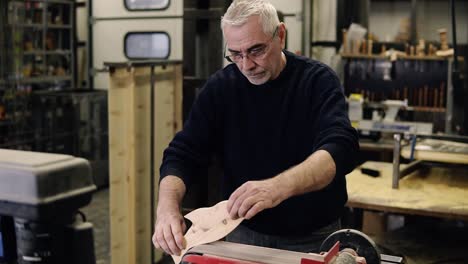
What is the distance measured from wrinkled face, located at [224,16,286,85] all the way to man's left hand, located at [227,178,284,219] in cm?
45

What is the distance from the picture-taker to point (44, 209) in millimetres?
727

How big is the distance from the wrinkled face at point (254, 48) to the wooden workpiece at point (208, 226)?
46 centimetres

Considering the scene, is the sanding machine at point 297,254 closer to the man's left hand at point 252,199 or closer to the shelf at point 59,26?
the man's left hand at point 252,199

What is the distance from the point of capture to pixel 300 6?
5.64m

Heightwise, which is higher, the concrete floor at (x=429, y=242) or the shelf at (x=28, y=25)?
the shelf at (x=28, y=25)

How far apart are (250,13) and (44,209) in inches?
42.5

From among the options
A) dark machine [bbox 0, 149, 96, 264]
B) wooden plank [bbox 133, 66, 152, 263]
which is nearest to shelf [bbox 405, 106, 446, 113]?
wooden plank [bbox 133, 66, 152, 263]

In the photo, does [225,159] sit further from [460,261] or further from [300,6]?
[300,6]

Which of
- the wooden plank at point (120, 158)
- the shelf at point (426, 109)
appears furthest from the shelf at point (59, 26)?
the shelf at point (426, 109)

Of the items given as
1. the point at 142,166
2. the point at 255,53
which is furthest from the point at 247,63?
the point at 142,166

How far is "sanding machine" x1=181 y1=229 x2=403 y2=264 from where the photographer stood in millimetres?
1339

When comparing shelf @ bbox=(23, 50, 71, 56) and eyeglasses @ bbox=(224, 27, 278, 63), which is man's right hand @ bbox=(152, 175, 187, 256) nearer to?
eyeglasses @ bbox=(224, 27, 278, 63)

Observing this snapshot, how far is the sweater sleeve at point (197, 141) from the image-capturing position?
1917mm

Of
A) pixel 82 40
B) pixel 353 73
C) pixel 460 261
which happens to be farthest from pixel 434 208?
pixel 82 40
